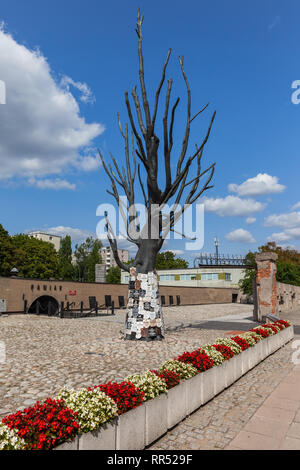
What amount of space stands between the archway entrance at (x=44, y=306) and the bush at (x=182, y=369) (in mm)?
16994

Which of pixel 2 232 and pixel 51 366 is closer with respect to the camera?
pixel 51 366

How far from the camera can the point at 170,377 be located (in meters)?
5.15

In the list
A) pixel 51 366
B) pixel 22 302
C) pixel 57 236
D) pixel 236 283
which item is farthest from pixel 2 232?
pixel 57 236

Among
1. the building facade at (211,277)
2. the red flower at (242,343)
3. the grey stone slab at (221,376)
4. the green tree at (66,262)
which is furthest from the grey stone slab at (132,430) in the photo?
the green tree at (66,262)

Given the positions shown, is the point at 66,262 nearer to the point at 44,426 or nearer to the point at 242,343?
the point at 242,343

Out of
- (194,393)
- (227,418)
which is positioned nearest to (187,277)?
(194,393)

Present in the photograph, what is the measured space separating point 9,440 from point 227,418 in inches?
142

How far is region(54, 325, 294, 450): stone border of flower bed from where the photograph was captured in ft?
11.8

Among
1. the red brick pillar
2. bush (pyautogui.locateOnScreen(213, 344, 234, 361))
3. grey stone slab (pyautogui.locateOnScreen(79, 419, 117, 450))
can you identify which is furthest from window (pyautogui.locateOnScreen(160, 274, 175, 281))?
grey stone slab (pyautogui.locateOnScreen(79, 419, 117, 450))

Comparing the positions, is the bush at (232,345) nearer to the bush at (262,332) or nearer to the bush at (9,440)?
the bush at (262,332)

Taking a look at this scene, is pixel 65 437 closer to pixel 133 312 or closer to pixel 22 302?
pixel 133 312

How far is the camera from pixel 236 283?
5222 centimetres

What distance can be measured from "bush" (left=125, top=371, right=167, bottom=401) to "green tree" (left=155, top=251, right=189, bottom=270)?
242 ft
